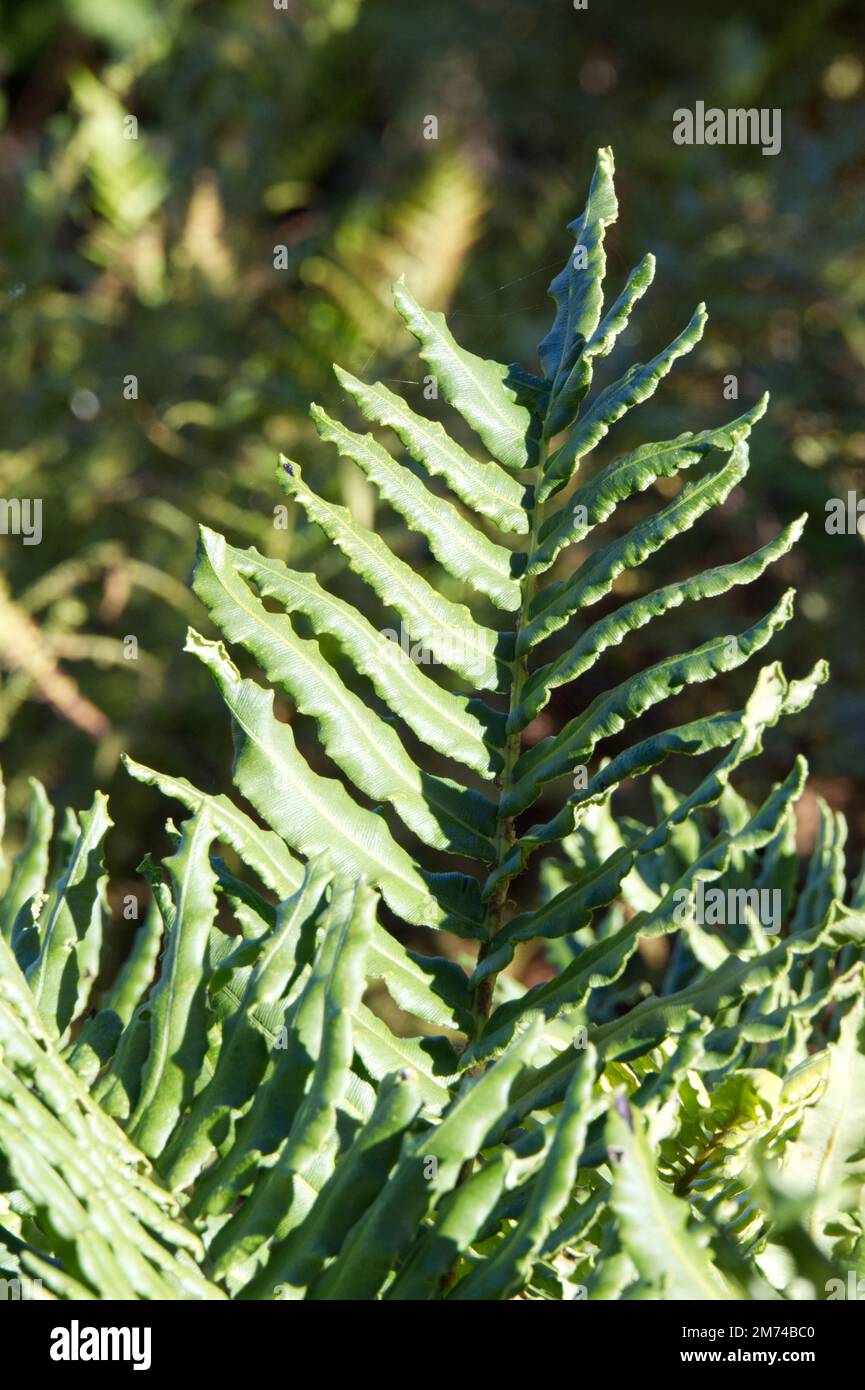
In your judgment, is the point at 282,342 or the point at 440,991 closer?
the point at 440,991

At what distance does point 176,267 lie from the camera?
1.73 meters

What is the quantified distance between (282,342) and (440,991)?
1490 millimetres

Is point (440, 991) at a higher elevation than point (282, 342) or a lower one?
lower

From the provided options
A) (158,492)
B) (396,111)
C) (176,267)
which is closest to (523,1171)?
(158,492)

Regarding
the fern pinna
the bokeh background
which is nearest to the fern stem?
the fern pinna

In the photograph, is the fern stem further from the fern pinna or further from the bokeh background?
the bokeh background

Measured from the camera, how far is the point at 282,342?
1.83 metres

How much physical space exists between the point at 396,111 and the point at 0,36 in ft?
2.37

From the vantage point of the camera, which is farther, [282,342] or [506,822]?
[282,342]

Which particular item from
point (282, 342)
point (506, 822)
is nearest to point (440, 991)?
point (506, 822)

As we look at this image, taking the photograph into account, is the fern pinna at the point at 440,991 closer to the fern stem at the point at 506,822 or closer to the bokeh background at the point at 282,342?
the fern stem at the point at 506,822

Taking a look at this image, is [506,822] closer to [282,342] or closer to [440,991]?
[440,991]

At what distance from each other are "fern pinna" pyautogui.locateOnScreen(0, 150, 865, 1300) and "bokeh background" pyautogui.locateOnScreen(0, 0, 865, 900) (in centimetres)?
87
